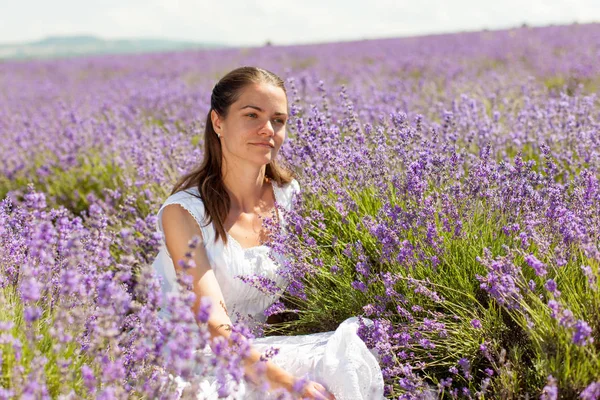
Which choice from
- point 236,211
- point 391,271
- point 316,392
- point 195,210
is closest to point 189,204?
point 195,210

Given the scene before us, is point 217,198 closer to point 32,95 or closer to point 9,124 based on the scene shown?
point 9,124

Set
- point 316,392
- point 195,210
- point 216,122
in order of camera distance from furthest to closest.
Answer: point 216,122, point 195,210, point 316,392

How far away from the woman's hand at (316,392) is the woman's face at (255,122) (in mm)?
1061

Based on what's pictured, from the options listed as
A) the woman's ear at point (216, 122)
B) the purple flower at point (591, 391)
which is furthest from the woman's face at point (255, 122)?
the purple flower at point (591, 391)

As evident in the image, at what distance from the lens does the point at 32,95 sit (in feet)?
35.6

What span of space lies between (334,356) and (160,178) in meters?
1.88

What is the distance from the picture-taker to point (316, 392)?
1.94m

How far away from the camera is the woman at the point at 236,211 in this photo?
2346mm

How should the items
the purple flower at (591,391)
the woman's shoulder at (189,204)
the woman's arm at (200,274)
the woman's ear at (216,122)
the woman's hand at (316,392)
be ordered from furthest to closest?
1. the woman's ear at (216,122)
2. the woman's shoulder at (189,204)
3. the woman's arm at (200,274)
4. the woman's hand at (316,392)
5. the purple flower at (591,391)

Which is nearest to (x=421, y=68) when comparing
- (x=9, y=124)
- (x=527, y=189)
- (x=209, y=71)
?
(x=209, y=71)

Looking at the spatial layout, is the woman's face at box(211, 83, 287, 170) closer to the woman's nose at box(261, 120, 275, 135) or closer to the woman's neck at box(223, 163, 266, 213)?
the woman's nose at box(261, 120, 275, 135)

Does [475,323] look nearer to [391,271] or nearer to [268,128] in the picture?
[391,271]

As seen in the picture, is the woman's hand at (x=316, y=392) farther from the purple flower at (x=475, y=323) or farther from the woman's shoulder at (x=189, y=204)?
the woman's shoulder at (x=189, y=204)

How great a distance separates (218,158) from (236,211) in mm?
267
